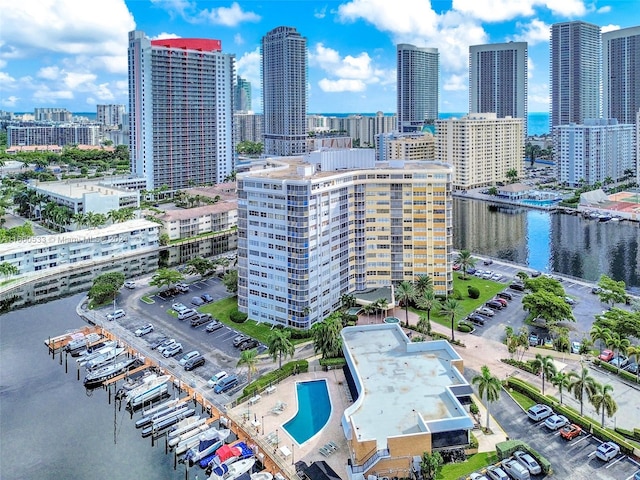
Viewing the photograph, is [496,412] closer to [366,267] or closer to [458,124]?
[366,267]

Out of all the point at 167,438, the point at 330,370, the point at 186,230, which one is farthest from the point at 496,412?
the point at 186,230

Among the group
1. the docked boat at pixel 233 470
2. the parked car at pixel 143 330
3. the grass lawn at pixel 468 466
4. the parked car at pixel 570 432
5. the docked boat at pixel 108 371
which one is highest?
the parked car at pixel 143 330

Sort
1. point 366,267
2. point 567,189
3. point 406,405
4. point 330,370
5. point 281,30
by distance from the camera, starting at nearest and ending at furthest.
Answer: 1. point 406,405
2. point 330,370
3. point 366,267
4. point 567,189
5. point 281,30

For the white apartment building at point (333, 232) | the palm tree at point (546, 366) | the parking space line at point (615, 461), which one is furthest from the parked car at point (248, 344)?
the parking space line at point (615, 461)

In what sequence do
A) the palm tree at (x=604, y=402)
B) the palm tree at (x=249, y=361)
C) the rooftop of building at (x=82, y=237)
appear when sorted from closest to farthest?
1. the palm tree at (x=604, y=402)
2. the palm tree at (x=249, y=361)
3. the rooftop of building at (x=82, y=237)

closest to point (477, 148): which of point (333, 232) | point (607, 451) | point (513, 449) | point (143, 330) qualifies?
point (333, 232)

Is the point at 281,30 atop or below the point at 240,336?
atop

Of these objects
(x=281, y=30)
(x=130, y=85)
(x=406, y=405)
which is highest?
(x=281, y=30)

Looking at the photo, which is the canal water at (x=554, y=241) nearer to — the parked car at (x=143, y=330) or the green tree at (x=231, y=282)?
the green tree at (x=231, y=282)

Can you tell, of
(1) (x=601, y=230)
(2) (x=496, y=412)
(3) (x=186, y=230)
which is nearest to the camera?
(2) (x=496, y=412)
